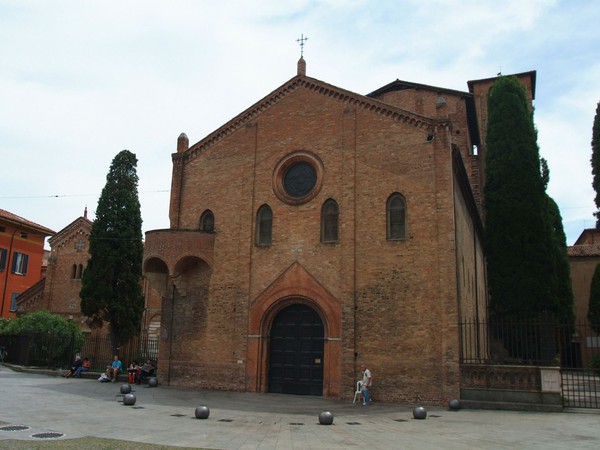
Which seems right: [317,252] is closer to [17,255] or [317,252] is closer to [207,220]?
[207,220]

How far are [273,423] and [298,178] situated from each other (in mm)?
10101

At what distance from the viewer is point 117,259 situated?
90.0 feet

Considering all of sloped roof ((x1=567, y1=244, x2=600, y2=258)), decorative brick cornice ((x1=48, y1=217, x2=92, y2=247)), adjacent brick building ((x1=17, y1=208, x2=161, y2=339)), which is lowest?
adjacent brick building ((x1=17, y1=208, x2=161, y2=339))

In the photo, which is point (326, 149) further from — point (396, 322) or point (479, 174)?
point (479, 174)

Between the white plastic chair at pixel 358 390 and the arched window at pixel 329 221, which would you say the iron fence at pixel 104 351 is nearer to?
the arched window at pixel 329 221

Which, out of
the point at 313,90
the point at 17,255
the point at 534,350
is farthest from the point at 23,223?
the point at 534,350

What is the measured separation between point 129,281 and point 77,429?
58.4 feet

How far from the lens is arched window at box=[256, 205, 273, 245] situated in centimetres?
2006

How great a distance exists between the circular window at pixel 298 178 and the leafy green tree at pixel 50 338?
560 inches

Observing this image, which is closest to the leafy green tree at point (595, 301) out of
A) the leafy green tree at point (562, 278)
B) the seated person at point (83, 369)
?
the leafy green tree at point (562, 278)

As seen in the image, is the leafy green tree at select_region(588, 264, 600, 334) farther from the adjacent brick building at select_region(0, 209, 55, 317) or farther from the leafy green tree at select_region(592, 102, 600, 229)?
the adjacent brick building at select_region(0, 209, 55, 317)

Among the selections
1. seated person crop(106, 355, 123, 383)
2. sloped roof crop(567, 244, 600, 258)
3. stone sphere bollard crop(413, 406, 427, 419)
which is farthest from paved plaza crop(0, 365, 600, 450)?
sloped roof crop(567, 244, 600, 258)

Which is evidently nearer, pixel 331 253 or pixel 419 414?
pixel 419 414

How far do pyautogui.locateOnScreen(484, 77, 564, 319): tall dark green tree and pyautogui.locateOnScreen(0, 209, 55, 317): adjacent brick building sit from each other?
106 ft
